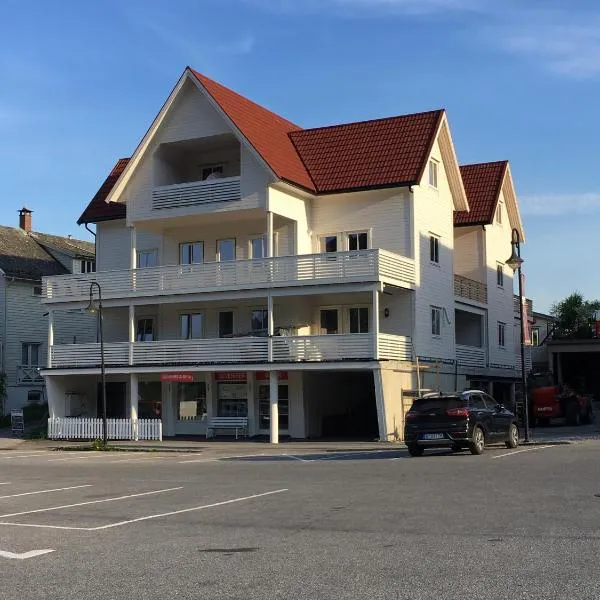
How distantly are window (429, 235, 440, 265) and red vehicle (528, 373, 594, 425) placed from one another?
23.4 feet

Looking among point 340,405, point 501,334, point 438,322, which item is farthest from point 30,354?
point 501,334

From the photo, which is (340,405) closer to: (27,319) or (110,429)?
(110,429)

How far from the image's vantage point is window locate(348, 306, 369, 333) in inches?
1344

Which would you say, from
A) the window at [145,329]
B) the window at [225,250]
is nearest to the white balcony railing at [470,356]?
the window at [225,250]

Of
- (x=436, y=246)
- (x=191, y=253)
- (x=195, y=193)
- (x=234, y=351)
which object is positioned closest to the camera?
(x=234, y=351)

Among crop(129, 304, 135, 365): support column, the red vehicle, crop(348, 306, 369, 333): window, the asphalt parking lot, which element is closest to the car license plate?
the asphalt parking lot

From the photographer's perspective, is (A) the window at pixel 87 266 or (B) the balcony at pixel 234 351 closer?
(B) the balcony at pixel 234 351

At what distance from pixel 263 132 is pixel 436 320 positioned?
10128 millimetres

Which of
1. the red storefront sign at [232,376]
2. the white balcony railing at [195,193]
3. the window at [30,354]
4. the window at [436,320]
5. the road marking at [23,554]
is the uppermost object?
the white balcony railing at [195,193]

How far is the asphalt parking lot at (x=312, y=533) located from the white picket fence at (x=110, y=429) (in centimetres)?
1488

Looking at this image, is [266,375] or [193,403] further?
[193,403]

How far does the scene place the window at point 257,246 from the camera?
35.6 m

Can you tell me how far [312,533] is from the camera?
10516mm

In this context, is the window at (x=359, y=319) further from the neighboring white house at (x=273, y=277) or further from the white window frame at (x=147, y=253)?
the white window frame at (x=147, y=253)
